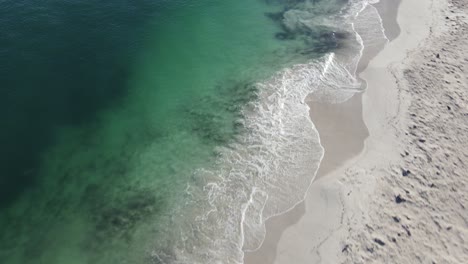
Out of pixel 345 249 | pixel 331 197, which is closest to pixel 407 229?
pixel 345 249

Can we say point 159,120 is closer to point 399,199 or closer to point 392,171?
point 392,171

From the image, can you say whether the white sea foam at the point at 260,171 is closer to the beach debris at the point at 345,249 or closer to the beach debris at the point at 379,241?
the beach debris at the point at 345,249

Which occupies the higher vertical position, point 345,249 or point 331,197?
point 331,197

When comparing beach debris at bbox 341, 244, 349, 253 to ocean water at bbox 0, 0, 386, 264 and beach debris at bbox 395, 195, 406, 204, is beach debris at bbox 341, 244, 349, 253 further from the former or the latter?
beach debris at bbox 395, 195, 406, 204

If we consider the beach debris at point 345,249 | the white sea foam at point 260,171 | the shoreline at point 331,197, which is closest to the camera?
the beach debris at point 345,249

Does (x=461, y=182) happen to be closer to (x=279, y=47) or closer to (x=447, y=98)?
(x=447, y=98)

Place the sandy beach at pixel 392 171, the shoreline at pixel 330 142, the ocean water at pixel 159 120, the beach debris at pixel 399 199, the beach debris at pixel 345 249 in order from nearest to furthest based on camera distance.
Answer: the beach debris at pixel 345 249 < the sandy beach at pixel 392 171 < the shoreline at pixel 330 142 < the beach debris at pixel 399 199 < the ocean water at pixel 159 120

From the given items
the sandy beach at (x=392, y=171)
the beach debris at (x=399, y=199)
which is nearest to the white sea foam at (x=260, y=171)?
the sandy beach at (x=392, y=171)
